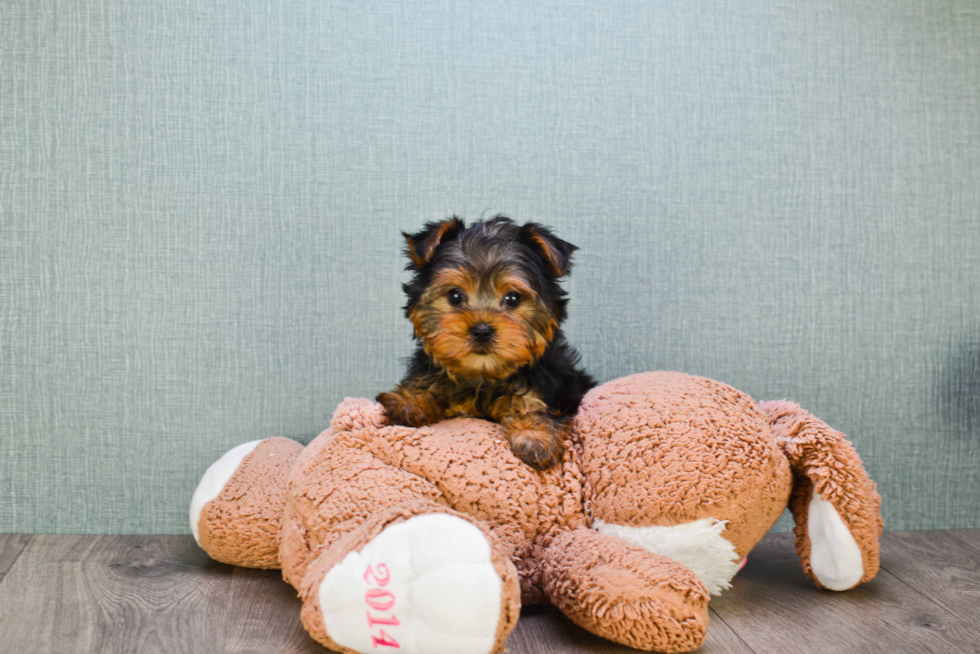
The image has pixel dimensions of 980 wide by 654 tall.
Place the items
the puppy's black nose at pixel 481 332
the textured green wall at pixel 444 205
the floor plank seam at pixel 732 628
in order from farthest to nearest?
the textured green wall at pixel 444 205 < the puppy's black nose at pixel 481 332 < the floor plank seam at pixel 732 628

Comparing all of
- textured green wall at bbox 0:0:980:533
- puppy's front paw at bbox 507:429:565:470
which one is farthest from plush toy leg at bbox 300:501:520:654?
textured green wall at bbox 0:0:980:533

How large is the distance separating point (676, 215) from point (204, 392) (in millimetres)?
1754

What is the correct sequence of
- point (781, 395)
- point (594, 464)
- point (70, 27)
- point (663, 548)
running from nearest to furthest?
point (663, 548) < point (594, 464) < point (70, 27) < point (781, 395)

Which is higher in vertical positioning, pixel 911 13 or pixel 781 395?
pixel 911 13

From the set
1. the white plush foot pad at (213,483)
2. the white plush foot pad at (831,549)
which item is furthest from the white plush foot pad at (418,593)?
the white plush foot pad at (831,549)

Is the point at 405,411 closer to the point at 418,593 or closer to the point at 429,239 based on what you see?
the point at 429,239

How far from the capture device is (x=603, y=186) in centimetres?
258

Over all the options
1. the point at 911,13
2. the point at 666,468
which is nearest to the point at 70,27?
the point at 666,468

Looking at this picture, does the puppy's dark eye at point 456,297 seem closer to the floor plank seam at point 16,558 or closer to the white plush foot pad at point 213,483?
the white plush foot pad at point 213,483

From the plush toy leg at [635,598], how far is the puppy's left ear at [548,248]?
2.33 ft

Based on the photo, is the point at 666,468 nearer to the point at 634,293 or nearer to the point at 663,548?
the point at 663,548

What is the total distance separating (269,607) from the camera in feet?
6.16

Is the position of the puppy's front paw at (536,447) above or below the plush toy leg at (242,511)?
above

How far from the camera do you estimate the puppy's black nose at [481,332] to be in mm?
1784
